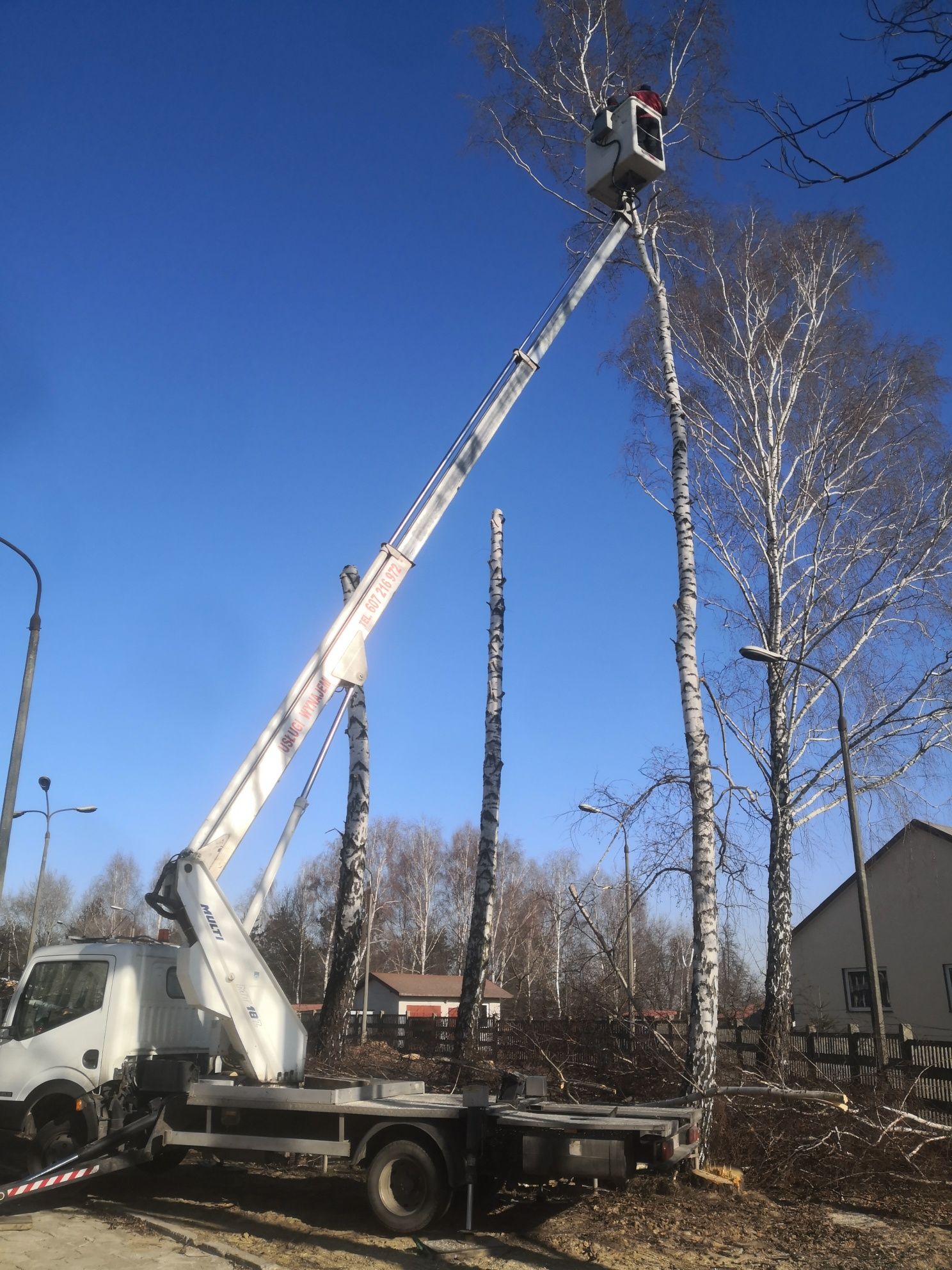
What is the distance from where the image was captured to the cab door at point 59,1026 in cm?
912

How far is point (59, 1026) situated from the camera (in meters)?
9.30

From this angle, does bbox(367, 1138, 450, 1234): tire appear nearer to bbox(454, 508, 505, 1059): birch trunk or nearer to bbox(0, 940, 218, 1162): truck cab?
bbox(0, 940, 218, 1162): truck cab

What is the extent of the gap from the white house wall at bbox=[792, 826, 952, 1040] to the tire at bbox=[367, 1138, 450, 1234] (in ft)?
65.6

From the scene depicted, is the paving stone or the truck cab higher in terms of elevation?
the truck cab

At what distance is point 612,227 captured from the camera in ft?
41.3

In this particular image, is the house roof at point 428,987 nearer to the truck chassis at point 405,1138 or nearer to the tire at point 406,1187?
the truck chassis at point 405,1138

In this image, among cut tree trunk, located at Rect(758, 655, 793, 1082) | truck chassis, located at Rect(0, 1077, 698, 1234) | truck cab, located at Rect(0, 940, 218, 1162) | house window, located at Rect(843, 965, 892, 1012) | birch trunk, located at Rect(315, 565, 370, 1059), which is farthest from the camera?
house window, located at Rect(843, 965, 892, 1012)

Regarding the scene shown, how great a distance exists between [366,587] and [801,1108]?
7342mm

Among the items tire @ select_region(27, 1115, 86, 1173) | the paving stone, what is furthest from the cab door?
the paving stone

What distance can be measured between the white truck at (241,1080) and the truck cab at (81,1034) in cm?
2

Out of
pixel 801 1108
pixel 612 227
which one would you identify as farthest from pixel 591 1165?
pixel 612 227

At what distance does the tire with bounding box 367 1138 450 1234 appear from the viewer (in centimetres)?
775

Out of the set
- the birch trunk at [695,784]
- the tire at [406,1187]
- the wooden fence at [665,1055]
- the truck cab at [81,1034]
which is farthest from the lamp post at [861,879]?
the truck cab at [81,1034]

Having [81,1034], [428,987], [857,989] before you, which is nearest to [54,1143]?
[81,1034]
